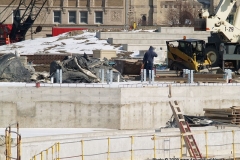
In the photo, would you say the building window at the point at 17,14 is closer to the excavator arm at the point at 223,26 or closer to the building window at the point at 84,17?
the building window at the point at 84,17

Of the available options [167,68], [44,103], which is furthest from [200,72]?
[44,103]

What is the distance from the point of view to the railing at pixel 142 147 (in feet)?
77.0

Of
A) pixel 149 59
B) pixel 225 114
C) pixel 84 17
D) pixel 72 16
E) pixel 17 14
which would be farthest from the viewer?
pixel 72 16

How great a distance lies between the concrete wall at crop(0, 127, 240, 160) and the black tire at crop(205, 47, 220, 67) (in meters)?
15.6

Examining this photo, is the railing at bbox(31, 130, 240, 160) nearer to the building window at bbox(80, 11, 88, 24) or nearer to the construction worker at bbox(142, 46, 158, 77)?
the construction worker at bbox(142, 46, 158, 77)

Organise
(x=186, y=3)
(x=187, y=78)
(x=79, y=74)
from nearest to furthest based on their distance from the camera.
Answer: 1. (x=79, y=74)
2. (x=187, y=78)
3. (x=186, y=3)

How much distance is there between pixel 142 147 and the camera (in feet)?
81.0

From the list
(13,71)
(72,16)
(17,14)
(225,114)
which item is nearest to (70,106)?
(13,71)

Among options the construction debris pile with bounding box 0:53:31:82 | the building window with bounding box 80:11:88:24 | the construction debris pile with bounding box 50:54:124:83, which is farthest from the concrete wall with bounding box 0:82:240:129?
the building window with bounding box 80:11:88:24

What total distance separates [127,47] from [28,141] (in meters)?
28.4

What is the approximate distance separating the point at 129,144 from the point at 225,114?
580cm

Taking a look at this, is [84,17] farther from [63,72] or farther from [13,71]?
[63,72]

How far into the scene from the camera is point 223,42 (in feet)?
143

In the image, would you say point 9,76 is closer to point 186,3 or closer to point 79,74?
point 79,74
